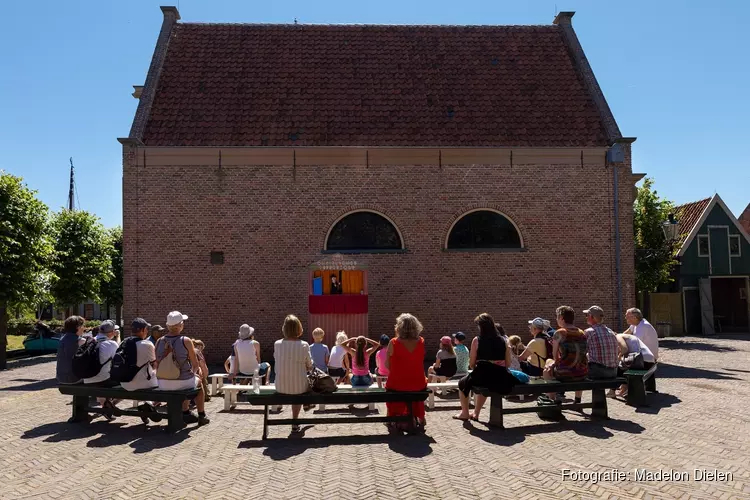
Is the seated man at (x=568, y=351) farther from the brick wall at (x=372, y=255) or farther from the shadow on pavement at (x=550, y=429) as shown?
the brick wall at (x=372, y=255)

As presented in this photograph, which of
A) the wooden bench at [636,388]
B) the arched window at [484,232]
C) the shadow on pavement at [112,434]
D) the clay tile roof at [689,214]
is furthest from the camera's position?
the clay tile roof at [689,214]

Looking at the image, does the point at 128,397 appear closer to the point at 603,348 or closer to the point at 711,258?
the point at 603,348

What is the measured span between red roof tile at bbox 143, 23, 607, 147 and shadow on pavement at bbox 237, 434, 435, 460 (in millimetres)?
10071

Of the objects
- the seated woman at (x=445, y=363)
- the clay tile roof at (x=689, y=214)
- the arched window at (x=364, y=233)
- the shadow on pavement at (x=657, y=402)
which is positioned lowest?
the shadow on pavement at (x=657, y=402)

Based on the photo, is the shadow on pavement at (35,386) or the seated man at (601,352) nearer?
the seated man at (601,352)

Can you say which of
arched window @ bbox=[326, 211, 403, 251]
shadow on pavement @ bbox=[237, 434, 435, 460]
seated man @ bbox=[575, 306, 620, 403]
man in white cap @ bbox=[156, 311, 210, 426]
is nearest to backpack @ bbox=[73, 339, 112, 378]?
man in white cap @ bbox=[156, 311, 210, 426]

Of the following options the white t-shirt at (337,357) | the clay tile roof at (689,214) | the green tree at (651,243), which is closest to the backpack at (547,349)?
the white t-shirt at (337,357)

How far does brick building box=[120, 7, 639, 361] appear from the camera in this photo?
14.8 m

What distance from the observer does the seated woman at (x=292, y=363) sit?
6.85 meters

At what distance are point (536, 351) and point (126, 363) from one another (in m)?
6.15

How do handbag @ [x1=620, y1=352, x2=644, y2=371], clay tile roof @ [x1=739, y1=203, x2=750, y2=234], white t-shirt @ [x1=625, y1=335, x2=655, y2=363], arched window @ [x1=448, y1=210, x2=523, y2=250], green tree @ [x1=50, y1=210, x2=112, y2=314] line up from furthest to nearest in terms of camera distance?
clay tile roof @ [x1=739, y1=203, x2=750, y2=234], green tree @ [x1=50, y1=210, x2=112, y2=314], arched window @ [x1=448, y1=210, x2=523, y2=250], white t-shirt @ [x1=625, y1=335, x2=655, y2=363], handbag @ [x1=620, y1=352, x2=644, y2=371]

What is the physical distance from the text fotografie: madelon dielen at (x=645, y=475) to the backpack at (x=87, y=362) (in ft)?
20.7

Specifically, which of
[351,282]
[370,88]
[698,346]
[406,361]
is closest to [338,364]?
[406,361]

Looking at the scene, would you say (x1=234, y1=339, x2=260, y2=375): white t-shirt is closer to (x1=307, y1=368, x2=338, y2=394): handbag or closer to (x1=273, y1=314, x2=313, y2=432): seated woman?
(x1=273, y1=314, x2=313, y2=432): seated woman
